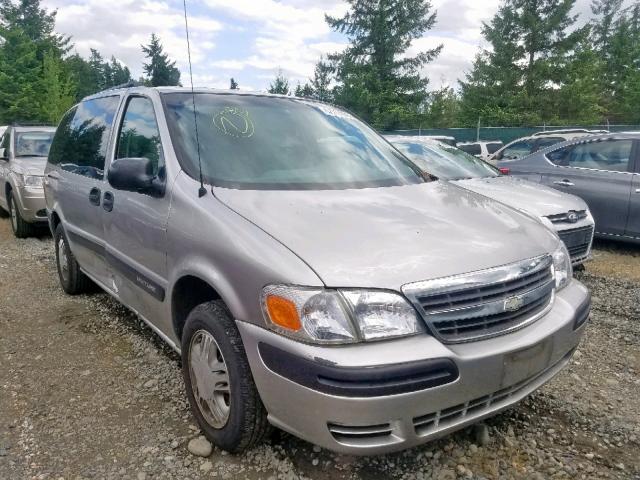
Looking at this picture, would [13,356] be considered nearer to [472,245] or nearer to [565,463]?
[472,245]

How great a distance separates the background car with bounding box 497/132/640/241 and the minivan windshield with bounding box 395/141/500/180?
0.96 m

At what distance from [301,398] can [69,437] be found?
139cm

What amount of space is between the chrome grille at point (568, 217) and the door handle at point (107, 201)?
377 cm

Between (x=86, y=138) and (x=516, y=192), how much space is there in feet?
13.3

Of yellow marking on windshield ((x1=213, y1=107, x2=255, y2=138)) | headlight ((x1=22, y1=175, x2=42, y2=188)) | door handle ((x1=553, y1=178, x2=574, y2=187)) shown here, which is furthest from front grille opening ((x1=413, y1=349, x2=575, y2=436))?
headlight ((x1=22, y1=175, x2=42, y2=188))

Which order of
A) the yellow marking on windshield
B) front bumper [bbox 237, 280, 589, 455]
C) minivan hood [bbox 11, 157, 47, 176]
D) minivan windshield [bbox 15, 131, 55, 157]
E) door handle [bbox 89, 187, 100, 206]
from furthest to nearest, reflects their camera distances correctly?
1. minivan windshield [bbox 15, 131, 55, 157]
2. minivan hood [bbox 11, 157, 47, 176]
3. door handle [bbox 89, 187, 100, 206]
4. the yellow marking on windshield
5. front bumper [bbox 237, 280, 589, 455]

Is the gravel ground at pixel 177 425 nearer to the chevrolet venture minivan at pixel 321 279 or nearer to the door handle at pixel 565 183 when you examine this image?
the chevrolet venture minivan at pixel 321 279

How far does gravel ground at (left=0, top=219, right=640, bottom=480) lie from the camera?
2268 mm

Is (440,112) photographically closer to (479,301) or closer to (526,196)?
(526,196)

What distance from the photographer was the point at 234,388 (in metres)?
2.12

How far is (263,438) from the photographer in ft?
7.32

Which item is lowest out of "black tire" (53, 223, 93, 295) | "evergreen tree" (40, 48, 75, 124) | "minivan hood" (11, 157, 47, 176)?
"black tire" (53, 223, 93, 295)

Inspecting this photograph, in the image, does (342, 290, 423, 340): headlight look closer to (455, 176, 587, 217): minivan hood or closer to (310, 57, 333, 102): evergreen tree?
(455, 176, 587, 217): minivan hood

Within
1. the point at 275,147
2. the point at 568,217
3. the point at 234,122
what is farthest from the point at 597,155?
the point at 234,122
